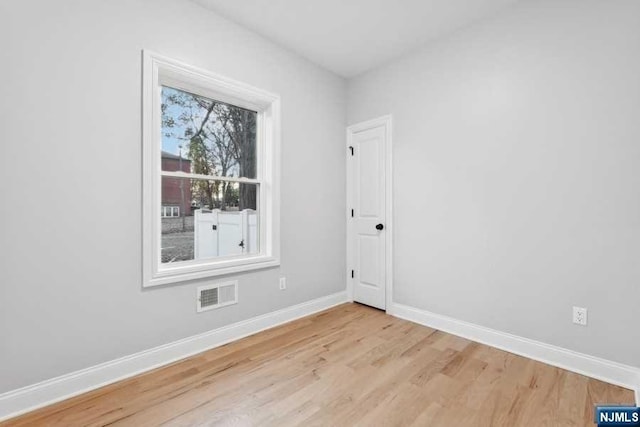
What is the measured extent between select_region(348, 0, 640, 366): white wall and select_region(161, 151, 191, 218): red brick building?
2.12 metres

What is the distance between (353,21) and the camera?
2682 millimetres

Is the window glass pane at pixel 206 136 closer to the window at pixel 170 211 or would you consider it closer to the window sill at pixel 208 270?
the window at pixel 170 211

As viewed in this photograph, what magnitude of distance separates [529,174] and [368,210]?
5.37ft

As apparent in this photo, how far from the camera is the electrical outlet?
214 centimetres

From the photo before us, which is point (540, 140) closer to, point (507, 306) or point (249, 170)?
point (507, 306)

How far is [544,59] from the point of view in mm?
2303

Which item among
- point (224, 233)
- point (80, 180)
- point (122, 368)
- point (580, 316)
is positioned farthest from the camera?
point (224, 233)

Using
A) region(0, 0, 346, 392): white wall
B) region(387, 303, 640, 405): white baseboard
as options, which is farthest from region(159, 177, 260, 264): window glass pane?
region(387, 303, 640, 405): white baseboard

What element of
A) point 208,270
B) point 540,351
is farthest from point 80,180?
point 540,351

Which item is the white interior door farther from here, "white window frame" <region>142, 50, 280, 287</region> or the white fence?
the white fence

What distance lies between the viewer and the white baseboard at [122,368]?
5.60 ft

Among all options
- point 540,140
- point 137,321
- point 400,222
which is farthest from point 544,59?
point 137,321

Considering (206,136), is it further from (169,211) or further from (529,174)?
(529,174)

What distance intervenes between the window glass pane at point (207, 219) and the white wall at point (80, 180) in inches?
12.3
